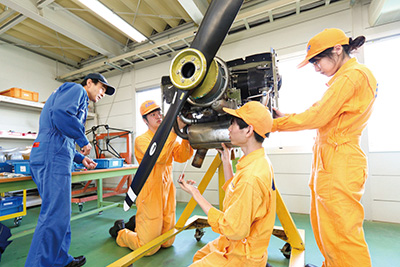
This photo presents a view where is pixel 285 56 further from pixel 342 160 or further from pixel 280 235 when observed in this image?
pixel 280 235

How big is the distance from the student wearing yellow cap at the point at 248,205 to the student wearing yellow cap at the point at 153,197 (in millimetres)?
907

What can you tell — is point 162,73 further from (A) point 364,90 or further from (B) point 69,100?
(A) point 364,90

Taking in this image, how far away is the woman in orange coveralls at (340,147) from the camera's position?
45.8 inches

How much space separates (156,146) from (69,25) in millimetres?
4151

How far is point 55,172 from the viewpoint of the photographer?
165 centimetres

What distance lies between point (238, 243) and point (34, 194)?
5.68 m

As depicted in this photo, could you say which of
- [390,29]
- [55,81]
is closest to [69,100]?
[390,29]

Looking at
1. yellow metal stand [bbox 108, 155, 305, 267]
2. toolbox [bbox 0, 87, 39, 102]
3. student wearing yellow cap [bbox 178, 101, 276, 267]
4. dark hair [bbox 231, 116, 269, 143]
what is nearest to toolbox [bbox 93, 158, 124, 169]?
yellow metal stand [bbox 108, 155, 305, 267]

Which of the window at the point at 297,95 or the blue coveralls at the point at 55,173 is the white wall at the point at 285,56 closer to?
the window at the point at 297,95

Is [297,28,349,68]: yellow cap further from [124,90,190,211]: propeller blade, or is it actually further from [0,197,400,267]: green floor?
[0,197,400,267]: green floor

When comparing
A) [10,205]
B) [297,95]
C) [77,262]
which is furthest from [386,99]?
[10,205]

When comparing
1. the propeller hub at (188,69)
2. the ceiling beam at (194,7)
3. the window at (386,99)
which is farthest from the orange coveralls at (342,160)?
the ceiling beam at (194,7)

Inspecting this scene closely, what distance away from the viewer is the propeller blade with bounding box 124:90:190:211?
1087 millimetres

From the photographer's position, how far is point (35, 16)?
3244 mm
